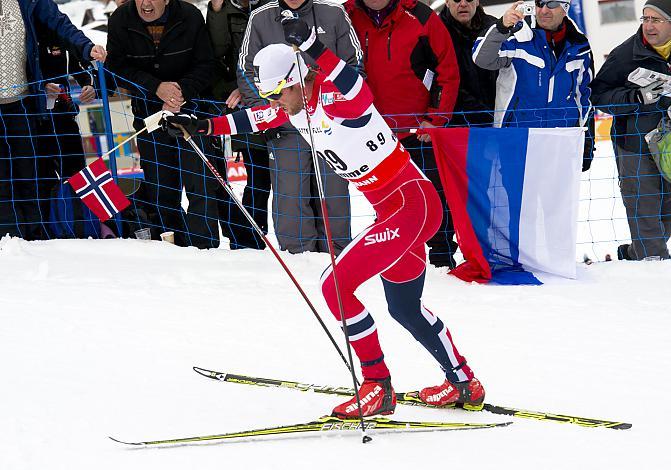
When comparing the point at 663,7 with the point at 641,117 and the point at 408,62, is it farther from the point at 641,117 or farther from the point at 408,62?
the point at 408,62

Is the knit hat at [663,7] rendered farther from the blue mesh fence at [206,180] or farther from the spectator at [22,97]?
the spectator at [22,97]

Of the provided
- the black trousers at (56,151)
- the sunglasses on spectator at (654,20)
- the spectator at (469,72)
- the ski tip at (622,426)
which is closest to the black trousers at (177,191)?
the black trousers at (56,151)

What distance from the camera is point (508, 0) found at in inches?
672

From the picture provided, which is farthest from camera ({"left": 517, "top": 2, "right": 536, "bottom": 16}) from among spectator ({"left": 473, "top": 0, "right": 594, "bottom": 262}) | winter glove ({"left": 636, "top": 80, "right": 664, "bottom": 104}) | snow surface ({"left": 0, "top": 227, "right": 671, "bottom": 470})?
snow surface ({"left": 0, "top": 227, "right": 671, "bottom": 470})

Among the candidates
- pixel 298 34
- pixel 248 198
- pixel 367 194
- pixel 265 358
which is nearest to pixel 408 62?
pixel 248 198

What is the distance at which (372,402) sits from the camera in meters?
3.66

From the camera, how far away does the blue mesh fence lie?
5.72 meters

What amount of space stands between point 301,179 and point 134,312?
56.8 inches

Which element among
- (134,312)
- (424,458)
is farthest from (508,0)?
(424,458)

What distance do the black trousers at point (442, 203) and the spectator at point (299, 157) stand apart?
0.57 metres

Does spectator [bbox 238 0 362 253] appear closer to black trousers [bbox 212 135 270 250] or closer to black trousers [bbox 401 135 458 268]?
black trousers [bbox 212 135 270 250]

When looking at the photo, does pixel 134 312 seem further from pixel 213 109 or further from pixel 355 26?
pixel 355 26

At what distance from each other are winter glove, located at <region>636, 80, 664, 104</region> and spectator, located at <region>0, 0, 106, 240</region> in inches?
150

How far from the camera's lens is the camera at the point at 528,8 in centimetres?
537
